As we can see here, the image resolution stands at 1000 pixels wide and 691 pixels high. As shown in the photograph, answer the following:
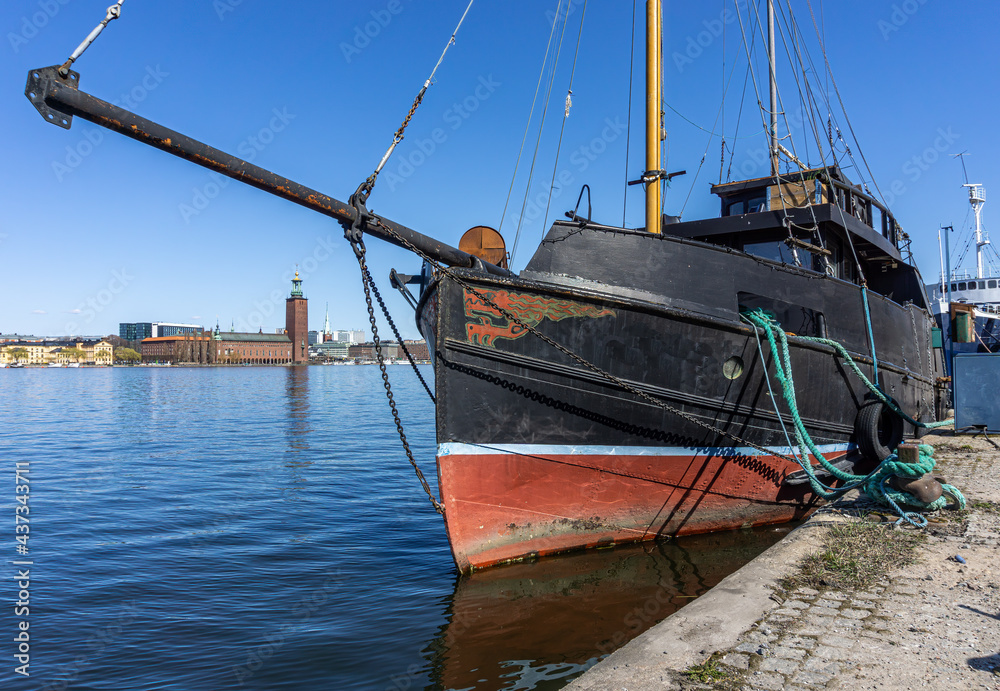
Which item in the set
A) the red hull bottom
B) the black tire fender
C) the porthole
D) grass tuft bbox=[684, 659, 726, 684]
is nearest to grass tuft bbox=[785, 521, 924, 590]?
grass tuft bbox=[684, 659, 726, 684]

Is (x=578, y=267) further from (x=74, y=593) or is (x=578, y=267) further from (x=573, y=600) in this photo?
(x=74, y=593)

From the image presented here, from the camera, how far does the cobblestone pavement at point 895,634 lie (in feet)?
10.2

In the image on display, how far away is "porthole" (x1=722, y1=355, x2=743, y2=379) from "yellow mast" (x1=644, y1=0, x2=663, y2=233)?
88.9 inches

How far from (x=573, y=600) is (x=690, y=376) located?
9.18 ft

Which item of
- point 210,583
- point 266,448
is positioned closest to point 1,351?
point 266,448

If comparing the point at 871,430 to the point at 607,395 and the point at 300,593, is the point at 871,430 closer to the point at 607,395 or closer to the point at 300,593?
the point at 607,395

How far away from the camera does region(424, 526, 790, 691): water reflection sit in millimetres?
4930

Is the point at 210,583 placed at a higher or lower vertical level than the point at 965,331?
lower

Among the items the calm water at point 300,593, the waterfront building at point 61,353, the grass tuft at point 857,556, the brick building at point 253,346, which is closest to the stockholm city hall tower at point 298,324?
the brick building at point 253,346

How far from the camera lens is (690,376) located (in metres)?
7.20

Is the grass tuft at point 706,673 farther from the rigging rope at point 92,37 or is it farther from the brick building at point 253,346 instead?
the brick building at point 253,346

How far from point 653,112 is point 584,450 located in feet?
16.8

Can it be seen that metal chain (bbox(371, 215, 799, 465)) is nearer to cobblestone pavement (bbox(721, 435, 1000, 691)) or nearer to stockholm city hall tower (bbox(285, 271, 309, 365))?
cobblestone pavement (bbox(721, 435, 1000, 691))

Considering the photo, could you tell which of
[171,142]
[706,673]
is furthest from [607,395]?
[171,142]
